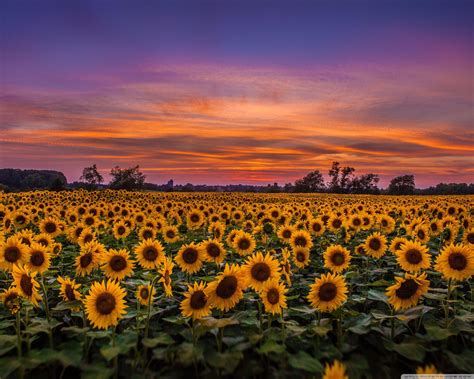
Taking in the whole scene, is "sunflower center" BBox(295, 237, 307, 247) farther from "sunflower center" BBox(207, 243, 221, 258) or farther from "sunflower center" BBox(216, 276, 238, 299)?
"sunflower center" BBox(216, 276, 238, 299)

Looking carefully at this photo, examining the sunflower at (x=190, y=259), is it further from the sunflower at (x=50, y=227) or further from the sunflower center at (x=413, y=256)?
the sunflower at (x=50, y=227)

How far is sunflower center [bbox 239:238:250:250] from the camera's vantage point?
28.1ft

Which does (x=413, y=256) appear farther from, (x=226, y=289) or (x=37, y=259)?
(x=37, y=259)

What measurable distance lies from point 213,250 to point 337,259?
2.22m

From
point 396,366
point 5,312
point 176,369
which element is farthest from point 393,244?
point 5,312

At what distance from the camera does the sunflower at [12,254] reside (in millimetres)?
6316

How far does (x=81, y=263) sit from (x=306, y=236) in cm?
489

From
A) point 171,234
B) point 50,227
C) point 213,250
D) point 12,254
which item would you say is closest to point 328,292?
point 213,250

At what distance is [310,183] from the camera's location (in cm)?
13338

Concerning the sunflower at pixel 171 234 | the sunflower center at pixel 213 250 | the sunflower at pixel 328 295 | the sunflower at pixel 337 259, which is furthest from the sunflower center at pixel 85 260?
the sunflower at pixel 337 259

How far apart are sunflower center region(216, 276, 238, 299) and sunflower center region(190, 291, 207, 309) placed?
0.61ft

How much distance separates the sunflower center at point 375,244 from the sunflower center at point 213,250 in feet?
11.4

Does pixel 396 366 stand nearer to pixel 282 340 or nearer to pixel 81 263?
pixel 282 340

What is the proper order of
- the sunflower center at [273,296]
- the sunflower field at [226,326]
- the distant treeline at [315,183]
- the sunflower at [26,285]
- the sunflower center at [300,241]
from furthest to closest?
the distant treeline at [315,183] → the sunflower center at [300,241] → the sunflower at [26,285] → the sunflower center at [273,296] → the sunflower field at [226,326]
